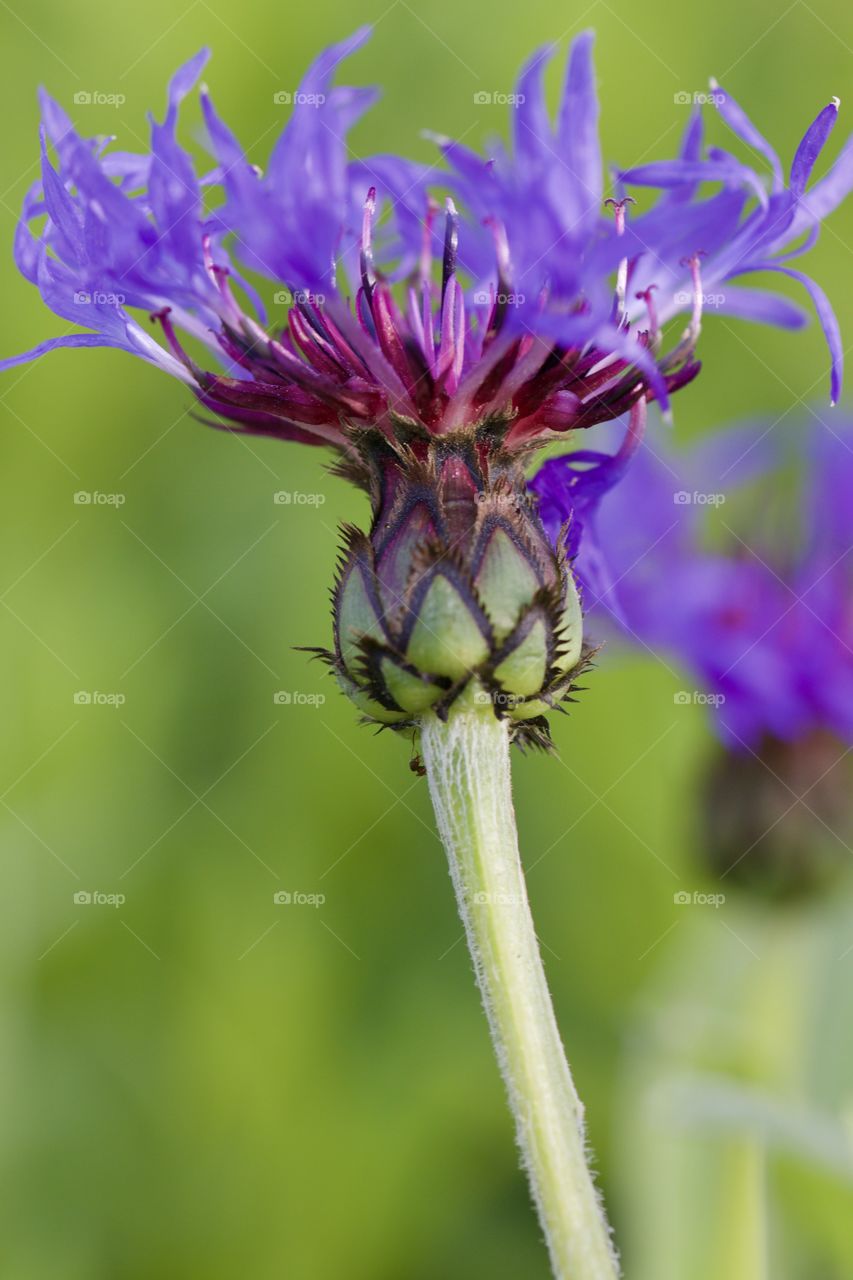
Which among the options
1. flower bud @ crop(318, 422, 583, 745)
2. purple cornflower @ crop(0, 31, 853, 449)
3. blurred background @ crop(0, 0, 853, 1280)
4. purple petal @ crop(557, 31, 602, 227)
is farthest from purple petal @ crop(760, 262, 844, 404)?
blurred background @ crop(0, 0, 853, 1280)

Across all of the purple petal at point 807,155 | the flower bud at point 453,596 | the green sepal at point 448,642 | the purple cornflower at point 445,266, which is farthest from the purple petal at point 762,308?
the green sepal at point 448,642

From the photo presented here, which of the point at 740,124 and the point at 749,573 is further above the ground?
the point at 740,124

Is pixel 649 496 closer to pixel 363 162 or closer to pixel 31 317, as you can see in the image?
pixel 363 162

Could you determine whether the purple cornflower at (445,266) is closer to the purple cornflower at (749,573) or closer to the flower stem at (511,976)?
the flower stem at (511,976)

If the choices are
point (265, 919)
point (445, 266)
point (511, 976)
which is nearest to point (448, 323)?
point (445, 266)

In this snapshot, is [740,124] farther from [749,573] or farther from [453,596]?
[749,573]

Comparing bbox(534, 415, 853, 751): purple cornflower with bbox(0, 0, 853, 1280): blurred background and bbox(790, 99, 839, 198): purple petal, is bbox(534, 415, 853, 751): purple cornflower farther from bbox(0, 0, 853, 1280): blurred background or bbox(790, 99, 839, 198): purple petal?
bbox(790, 99, 839, 198): purple petal
